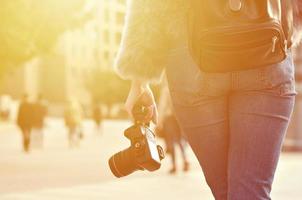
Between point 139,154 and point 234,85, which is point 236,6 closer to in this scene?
point 234,85

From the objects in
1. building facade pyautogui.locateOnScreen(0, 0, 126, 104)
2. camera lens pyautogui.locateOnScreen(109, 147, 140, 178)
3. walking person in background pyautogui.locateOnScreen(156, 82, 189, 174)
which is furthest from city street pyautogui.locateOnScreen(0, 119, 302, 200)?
building facade pyautogui.locateOnScreen(0, 0, 126, 104)

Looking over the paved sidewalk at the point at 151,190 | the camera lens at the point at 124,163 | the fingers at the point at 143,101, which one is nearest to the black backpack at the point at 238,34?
the fingers at the point at 143,101

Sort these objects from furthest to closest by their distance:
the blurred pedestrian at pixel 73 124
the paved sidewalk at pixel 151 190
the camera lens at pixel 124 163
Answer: the blurred pedestrian at pixel 73 124
the paved sidewalk at pixel 151 190
the camera lens at pixel 124 163

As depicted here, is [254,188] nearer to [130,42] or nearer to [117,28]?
[130,42]

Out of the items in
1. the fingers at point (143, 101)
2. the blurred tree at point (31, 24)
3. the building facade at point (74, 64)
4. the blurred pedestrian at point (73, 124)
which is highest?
the fingers at point (143, 101)

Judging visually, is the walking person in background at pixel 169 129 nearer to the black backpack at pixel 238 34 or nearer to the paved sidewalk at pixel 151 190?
the paved sidewalk at pixel 151 190

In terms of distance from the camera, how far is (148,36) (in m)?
2.85

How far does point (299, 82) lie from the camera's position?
19.9 meters

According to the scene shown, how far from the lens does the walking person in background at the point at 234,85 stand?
2490 millimetres

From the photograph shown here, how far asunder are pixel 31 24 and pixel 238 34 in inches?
485

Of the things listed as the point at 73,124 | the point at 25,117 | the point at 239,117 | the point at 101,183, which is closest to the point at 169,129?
the point at 101,183

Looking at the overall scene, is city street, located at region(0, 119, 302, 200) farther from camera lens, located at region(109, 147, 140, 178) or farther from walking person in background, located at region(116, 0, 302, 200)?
walking person in background, located at region(116, 0, 302, 200)

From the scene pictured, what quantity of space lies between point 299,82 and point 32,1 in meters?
8.17

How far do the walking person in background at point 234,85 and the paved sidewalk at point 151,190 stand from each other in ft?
21.7
